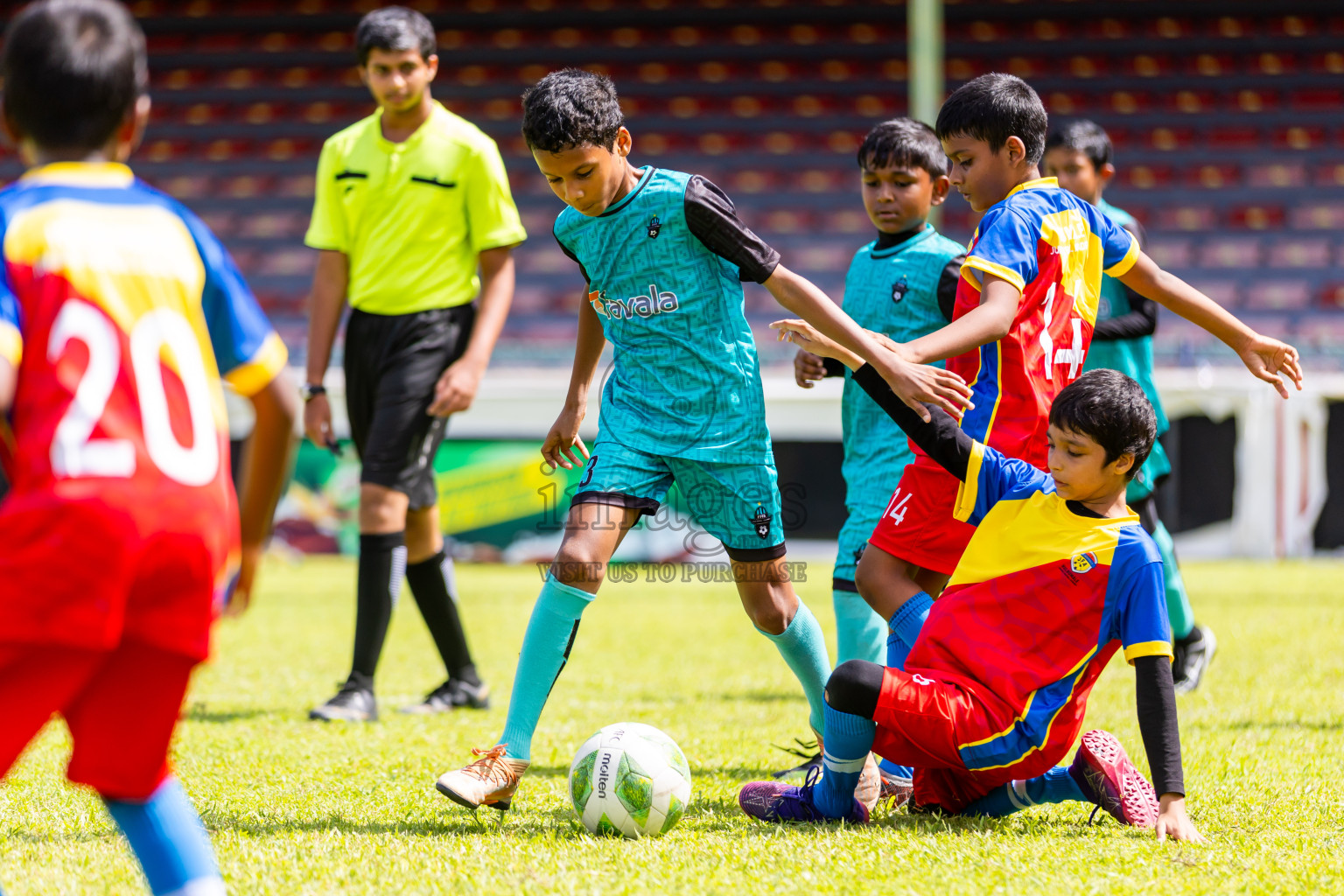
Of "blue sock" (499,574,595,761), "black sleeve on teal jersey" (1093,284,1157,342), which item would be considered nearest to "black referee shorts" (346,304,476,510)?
"blue sock" (499,574,595,761)

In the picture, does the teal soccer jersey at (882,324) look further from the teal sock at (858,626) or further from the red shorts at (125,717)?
the red shorts at (125,717)

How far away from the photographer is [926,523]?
2.99 m

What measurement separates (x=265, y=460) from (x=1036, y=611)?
161 cm

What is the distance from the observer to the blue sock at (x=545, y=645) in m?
2.85

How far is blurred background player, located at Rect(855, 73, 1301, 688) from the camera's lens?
2.80 m

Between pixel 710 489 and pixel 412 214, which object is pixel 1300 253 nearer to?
pixel 412 214

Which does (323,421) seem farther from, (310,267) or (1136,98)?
(1136,98)

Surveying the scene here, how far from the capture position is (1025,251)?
109 inches

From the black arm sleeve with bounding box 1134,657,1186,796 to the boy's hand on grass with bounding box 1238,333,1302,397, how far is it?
2.88 ft

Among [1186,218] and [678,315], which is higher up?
[1186,218]

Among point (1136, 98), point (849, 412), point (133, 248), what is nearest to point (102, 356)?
point (133, 248)

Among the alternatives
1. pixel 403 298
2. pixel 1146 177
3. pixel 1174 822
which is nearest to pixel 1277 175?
pixel 1146 177

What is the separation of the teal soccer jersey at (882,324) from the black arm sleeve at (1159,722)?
1089 millimetres

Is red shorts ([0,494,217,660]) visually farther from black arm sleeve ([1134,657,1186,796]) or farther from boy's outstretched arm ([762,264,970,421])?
black arm sleeve ([1134,657,1186,796])
